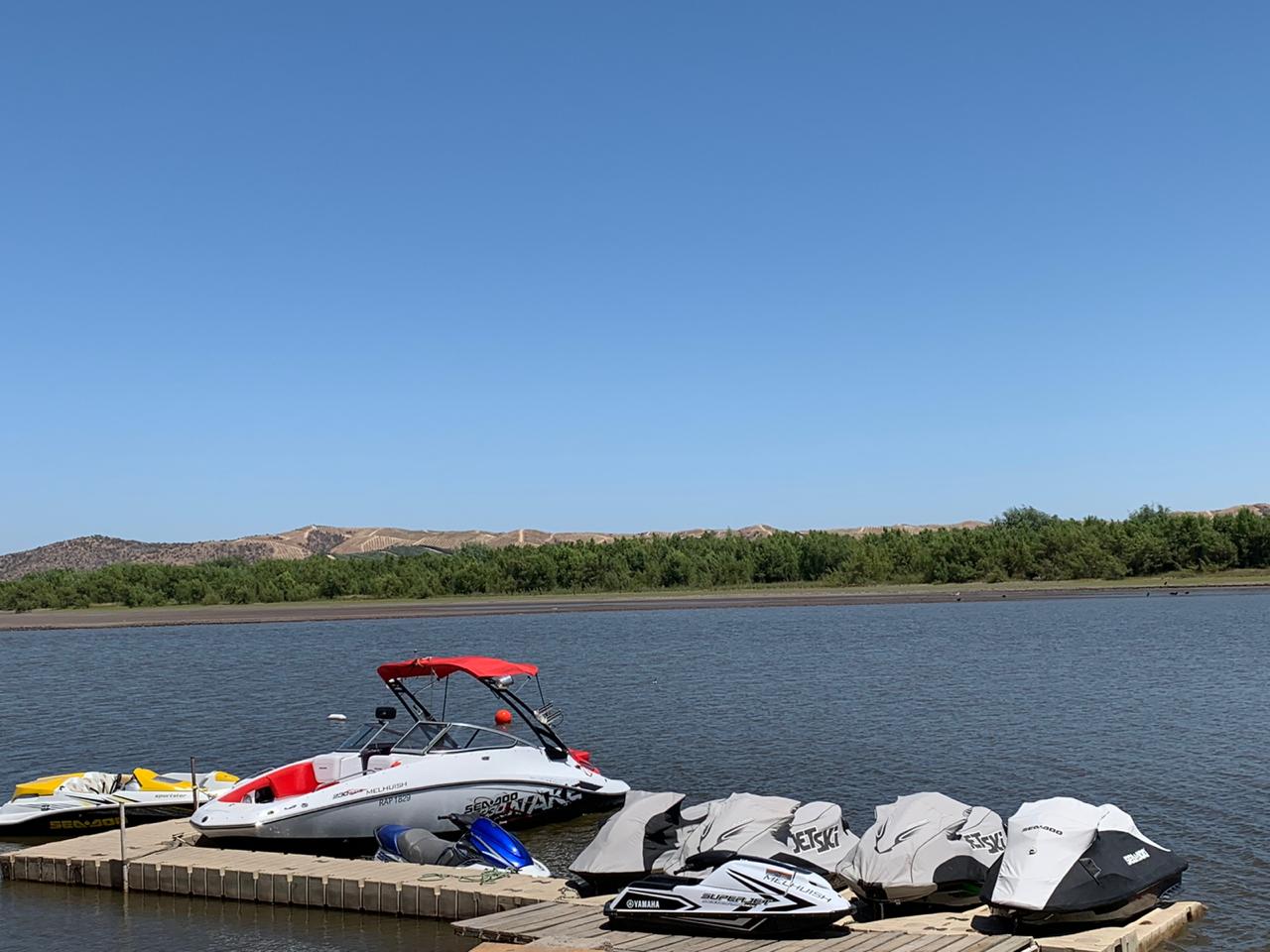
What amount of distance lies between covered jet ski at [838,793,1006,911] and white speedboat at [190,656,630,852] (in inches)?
322

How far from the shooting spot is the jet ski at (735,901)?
588 inches

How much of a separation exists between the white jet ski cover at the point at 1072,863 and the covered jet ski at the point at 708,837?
2.53 meters

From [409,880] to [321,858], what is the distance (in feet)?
8.08

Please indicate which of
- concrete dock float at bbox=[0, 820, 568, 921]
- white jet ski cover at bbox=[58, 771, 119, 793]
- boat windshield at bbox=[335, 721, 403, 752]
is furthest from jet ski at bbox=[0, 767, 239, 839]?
boat windshield at bbox=[335, 721, 403, 752]

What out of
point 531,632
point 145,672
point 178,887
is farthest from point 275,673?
point 178,887

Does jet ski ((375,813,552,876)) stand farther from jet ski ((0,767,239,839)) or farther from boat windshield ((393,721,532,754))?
jet ski ((0,767,239,839))

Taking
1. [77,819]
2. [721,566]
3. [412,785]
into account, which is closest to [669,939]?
[412,785]

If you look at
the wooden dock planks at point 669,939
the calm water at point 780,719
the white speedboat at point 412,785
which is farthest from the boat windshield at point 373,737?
the wooden dock planks at point 669,939

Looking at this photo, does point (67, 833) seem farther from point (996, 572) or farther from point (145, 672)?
point (996, 572)

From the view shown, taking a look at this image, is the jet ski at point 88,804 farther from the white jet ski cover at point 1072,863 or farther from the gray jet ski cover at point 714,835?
the white jet ski cover at point 1072,863

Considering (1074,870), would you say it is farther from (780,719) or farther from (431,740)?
(780,719)

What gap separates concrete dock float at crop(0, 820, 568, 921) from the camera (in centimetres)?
1777

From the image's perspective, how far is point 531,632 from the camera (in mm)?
78188

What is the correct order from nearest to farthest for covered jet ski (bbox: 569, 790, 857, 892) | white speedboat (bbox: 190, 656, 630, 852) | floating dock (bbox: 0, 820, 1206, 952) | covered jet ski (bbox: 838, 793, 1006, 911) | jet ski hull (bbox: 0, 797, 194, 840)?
floating dock (bbox: 0, 820, 1206, 952), covered jet ski (bbox: 838, 793, 1006, 911), covered jet ski (bbox: 569, 790, 857, 892), white speedboat (bbox: 190, 656, 630, 852), jet ski hull (bbox: 0, 797, 194, 840)
